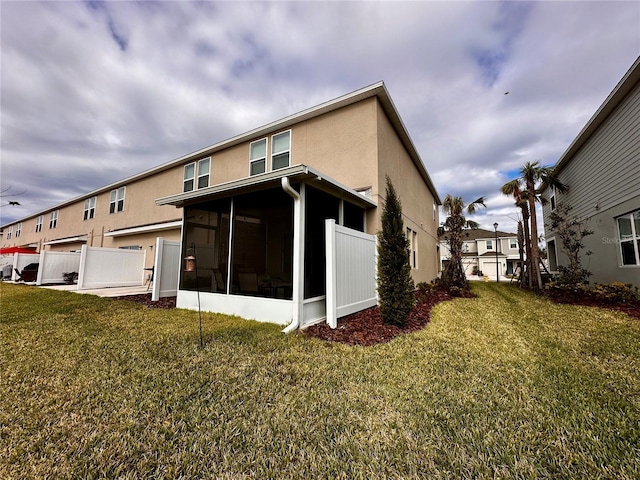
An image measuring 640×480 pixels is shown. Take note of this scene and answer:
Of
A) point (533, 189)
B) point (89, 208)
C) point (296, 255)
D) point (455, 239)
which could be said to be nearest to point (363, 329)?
point (296, 255)

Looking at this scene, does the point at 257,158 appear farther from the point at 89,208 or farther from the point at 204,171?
the point at 89,208

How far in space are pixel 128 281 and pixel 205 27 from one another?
444 inches

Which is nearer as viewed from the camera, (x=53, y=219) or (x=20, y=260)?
(x=20, y=260)

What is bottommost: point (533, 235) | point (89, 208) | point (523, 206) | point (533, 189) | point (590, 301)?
point (590, 301)

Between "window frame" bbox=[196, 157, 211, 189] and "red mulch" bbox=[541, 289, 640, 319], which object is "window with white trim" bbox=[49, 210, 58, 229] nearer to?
"window frame" bbox=[196, 157, 211, 189]

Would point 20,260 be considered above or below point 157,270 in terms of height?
above

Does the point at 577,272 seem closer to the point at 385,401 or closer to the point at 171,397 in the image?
the point at 385,401

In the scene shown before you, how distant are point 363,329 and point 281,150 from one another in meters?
7.01

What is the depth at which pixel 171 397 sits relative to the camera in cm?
279

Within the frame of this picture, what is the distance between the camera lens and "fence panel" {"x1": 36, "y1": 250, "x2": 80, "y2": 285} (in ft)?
42.4

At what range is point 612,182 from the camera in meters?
9.04

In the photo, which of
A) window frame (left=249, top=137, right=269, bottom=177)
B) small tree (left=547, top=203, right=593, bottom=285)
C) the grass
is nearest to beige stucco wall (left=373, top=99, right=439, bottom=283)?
window frame (left=249, top=137, right=269, bottom=177)

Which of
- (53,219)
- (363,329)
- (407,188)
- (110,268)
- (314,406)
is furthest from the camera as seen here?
(53,219)

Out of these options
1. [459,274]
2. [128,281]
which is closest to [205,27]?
[128,281]
